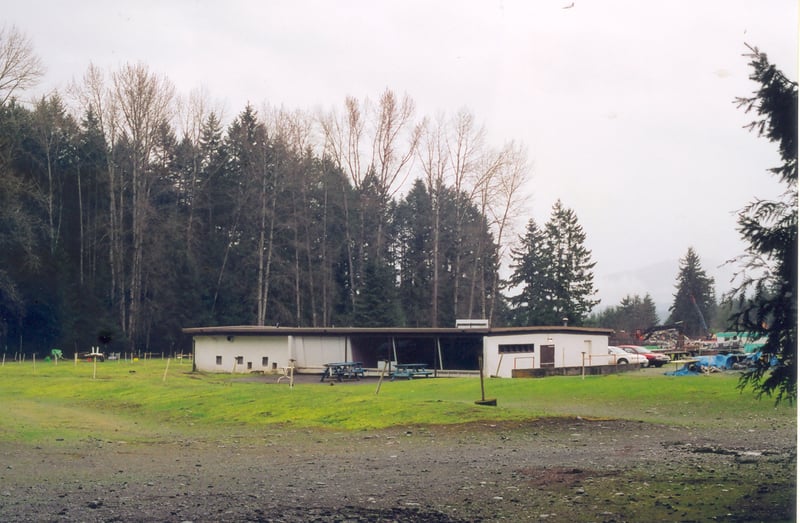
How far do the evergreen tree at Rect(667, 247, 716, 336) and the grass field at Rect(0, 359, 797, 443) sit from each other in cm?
428

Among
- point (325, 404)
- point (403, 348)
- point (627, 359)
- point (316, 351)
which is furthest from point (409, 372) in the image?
point (325, 404)

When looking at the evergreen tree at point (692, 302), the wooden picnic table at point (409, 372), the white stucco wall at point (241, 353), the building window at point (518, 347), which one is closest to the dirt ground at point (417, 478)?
the evergreen tree at point (692, 302)

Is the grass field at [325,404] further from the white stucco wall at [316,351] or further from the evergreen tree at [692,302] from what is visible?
the white stucco wall at [316,351]

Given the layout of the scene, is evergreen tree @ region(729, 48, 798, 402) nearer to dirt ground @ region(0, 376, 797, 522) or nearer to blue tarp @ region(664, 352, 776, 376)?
dirt ground @ region(0, 376, 797, 522)

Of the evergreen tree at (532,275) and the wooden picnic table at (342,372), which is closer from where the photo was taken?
the wooden picnic table at (342,372)

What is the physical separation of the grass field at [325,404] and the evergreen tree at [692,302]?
4.28 m

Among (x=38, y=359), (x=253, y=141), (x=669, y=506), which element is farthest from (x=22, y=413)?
(x=253, y=141)

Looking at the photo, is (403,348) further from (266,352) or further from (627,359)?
(627,359)

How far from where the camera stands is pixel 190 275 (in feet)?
171

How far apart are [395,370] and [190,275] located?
20.3 m

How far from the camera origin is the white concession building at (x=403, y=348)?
1438 inches

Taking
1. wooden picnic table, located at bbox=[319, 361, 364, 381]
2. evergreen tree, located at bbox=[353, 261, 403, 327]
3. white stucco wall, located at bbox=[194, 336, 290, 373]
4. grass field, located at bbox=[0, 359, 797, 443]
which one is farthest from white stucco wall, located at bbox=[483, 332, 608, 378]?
evergreen tree, located at bbox=[353, 261, 403, 327]

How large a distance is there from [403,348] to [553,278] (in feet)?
39.2

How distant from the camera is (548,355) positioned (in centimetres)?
3659
